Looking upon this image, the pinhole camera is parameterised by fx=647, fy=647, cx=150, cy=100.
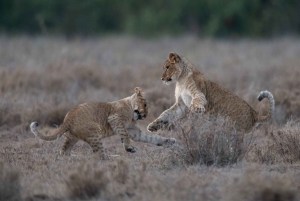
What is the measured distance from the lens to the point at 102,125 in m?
8.46

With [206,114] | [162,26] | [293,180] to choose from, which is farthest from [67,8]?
[293,180]

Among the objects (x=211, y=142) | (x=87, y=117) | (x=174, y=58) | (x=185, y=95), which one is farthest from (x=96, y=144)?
(x=174, y=58)

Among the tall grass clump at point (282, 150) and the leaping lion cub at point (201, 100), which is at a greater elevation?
the leaping lion cub at point (201, 100)

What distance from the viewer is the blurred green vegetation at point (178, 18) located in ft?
105

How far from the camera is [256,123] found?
872cm

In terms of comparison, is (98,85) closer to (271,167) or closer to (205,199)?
(271,167)

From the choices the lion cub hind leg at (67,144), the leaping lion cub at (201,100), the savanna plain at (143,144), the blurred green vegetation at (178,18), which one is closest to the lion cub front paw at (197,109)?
the leaping lion cub at (201,100)

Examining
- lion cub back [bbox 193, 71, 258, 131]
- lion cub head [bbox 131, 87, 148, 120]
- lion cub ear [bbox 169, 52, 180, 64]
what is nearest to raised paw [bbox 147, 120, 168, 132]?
lion cub head [bbox 131, 87, 148, 120]

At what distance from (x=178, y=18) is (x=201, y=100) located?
24860 mm

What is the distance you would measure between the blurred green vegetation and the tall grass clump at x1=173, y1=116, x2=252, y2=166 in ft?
78.7

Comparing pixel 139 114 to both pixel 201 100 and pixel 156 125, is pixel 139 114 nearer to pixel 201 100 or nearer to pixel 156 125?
pixel 156 125

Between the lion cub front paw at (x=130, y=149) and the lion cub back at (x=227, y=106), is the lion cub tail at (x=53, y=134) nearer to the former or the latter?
the lion cub front paw at (x=130, y=149)

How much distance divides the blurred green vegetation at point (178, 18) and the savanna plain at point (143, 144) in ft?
37.3

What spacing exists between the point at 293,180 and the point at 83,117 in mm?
2917
